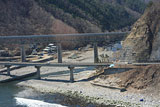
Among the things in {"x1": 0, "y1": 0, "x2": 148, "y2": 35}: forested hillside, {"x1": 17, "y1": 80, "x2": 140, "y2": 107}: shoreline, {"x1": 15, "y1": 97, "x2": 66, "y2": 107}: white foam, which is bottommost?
{"x1": 15, "y1": 97, "x2": 66, "y2": 107}: white foam

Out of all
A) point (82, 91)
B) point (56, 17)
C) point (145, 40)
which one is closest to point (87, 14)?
point (56, 17)

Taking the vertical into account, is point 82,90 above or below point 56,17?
below

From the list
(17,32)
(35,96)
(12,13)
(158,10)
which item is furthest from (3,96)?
(12,13)

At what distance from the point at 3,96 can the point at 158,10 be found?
26.5 metres

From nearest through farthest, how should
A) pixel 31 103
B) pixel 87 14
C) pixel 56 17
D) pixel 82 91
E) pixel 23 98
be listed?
pixel 31 103 → pixel 23 98 → pixel 82 91 → pixel 56 17 → pixel 87 14

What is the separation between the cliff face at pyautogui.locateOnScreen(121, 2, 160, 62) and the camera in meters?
37.8

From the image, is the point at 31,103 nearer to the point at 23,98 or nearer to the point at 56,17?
the point at 23,98

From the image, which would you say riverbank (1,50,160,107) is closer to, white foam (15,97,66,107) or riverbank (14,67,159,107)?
riverbank (14,67,159,107)

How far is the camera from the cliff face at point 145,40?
3775 centimetres

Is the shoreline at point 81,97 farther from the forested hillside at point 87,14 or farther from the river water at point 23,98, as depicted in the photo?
the forested hillside at point 87,14

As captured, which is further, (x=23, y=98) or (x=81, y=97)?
(x=23, y=98)

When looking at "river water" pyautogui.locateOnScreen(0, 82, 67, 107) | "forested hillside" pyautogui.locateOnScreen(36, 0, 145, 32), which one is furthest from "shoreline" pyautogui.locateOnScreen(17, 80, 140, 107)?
"forested hillside" pyautogui.locateOnScreen(36, 0, 145, 32)

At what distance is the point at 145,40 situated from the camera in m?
38.6

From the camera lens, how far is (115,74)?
37375mm
